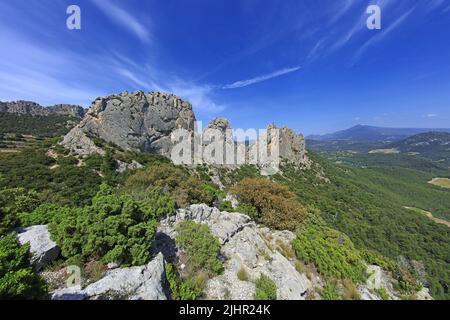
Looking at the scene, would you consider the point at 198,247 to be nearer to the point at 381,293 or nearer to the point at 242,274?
the point at 242,274

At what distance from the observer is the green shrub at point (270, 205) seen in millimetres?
14734

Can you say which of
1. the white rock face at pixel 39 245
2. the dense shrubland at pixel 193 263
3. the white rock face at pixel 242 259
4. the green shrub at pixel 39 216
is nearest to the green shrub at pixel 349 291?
the white rock face at pixel 242 259

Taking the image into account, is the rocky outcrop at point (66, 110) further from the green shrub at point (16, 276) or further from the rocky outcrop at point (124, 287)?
the rocky outcrop at point (124, 287)

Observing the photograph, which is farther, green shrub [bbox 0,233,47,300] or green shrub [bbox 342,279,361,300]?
green shrub [bbox 342,279,361,300]

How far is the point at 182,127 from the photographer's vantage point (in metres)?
54.8

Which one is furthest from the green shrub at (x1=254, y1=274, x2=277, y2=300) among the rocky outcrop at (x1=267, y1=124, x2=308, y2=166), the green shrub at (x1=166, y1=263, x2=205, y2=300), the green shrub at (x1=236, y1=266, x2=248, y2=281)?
the rocky outcrop at (x1=267, y1=124, x2=308, y2=166)

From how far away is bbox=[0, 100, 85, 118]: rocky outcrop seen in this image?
97.9 m

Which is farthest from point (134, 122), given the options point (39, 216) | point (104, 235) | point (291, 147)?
point (291, 147)

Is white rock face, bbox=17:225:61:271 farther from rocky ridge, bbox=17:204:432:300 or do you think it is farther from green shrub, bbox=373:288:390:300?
green shrub, bbox=373:288:390:300

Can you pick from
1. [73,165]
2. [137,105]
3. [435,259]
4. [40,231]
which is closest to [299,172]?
[435,259]

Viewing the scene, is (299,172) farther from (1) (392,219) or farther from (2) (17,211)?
(2) (17,211)

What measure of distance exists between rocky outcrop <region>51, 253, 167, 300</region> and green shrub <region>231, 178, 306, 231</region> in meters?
10.1

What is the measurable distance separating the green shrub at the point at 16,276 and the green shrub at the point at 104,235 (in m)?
0.96

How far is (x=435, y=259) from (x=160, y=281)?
58.6 meters
